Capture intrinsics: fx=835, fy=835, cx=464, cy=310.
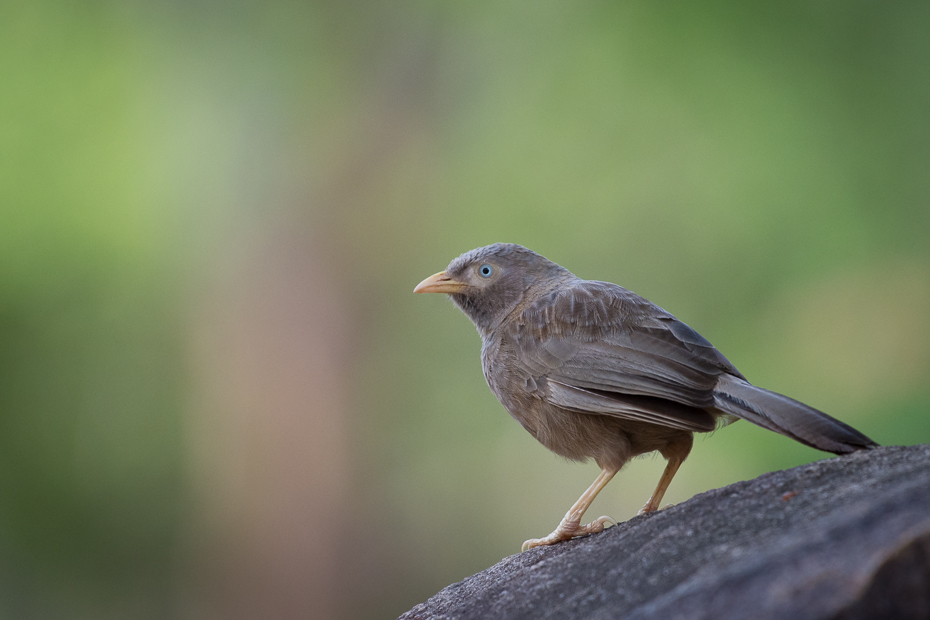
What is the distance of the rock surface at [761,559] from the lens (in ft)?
6.26

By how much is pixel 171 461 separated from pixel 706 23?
7168 mm

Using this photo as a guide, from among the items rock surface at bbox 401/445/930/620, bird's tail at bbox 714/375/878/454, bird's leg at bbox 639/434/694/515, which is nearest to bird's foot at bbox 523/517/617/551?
rock surface at bbox 401/445/930/620

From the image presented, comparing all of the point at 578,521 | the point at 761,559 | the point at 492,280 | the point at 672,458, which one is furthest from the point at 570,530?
the point at 761,559

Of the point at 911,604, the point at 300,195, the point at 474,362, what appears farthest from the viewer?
the point at 474,362

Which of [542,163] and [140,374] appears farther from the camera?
[542,163]

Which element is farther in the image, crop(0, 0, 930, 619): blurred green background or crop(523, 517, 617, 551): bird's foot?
crop(0, 0, 930, 619): blurred green background

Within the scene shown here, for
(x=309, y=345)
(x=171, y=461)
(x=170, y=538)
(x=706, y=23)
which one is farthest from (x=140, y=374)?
(x=706, y=23)

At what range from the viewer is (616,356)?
3.64 m

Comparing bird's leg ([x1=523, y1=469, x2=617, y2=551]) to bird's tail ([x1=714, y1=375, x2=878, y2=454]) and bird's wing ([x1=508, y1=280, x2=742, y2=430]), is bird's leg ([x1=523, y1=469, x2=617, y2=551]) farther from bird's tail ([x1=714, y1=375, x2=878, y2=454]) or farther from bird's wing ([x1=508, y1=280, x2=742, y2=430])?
bird's tail ([x1=714, y1=375, x2=878, y2=454])

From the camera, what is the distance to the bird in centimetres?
318

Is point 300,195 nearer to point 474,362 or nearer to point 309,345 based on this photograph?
Result: point 309,345

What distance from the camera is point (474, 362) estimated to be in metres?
9.70

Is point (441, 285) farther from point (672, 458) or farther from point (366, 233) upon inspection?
point (366, 233)

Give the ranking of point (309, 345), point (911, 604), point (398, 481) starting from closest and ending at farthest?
point (911, 604) → point (309, 345) → point (398, 481)
